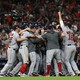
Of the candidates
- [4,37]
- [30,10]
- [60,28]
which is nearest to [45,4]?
[30,10]

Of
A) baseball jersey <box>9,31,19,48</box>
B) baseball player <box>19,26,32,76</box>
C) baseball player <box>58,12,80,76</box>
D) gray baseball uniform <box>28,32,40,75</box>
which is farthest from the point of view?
baseball player <box>58,12,80,76</box>

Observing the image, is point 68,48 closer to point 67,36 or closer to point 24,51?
point 67,36

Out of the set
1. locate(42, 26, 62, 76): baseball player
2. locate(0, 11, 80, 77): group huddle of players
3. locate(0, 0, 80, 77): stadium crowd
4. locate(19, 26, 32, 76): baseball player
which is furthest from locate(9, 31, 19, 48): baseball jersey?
locate(0, 0, 80, 77): stadium crowd

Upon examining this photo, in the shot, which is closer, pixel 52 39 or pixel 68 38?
pixel 52 39

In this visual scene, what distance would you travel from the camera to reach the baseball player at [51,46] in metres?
15.9

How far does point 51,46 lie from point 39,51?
20.9 inches

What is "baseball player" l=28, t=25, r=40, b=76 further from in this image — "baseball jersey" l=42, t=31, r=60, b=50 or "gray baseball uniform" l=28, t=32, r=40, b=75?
"baseball jersey" l=42, t=31, r=60, b=50

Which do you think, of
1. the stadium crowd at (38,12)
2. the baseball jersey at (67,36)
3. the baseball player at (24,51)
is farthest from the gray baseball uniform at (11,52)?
the stadium crowd at (38,12)

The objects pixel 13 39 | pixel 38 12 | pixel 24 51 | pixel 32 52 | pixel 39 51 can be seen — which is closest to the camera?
pixel 24 51

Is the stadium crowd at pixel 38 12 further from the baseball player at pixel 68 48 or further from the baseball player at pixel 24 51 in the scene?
A: the baseball player at pixel 24 51

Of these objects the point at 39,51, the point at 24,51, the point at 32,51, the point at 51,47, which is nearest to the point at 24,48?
the point at 24,51

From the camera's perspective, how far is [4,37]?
19328mm

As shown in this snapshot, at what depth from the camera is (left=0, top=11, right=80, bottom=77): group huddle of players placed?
52.3ft

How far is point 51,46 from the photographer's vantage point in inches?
631
